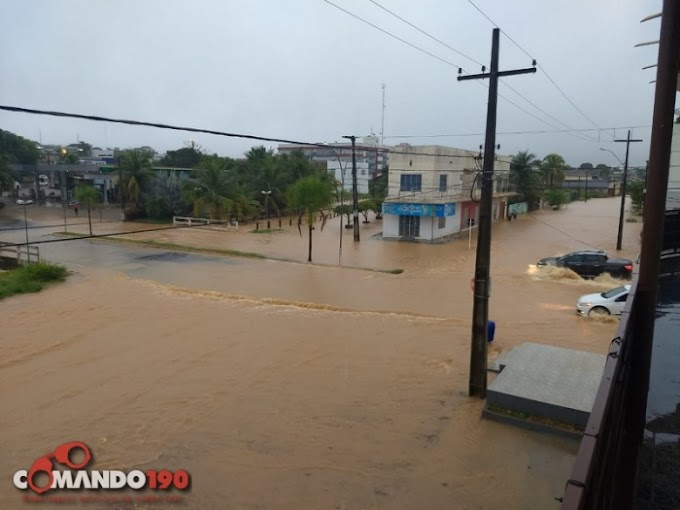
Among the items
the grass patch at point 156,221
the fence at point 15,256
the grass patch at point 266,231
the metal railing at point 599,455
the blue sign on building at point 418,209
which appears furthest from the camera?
the grass patch at point 156,221

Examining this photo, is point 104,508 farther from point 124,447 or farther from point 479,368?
point 479,368

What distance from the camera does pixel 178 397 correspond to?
33.1 feet

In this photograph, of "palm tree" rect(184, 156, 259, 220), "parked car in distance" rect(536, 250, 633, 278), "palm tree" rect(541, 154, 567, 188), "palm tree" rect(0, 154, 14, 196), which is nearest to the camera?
"parked car in distance" rect(536, 250, 633, 278)

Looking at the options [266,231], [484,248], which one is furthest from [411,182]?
[484,248]

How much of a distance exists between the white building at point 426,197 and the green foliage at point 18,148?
54.2 m

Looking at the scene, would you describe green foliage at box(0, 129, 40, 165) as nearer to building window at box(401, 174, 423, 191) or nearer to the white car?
building window at box(401, 174, 423, 191)

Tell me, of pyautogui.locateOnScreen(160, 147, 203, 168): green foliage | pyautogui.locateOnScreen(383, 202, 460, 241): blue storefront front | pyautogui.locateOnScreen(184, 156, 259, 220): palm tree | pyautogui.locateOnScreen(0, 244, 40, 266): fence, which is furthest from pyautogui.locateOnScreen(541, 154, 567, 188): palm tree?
pyautogui.locateOnScreen(0, 244, 40, 266): fence

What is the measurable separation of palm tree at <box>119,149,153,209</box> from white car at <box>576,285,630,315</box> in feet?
146

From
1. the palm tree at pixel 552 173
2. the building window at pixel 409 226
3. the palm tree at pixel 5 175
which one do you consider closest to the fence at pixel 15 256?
the building window at pixel 409 226

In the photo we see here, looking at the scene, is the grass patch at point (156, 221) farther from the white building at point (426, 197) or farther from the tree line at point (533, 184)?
the tree line at point (533, 184)

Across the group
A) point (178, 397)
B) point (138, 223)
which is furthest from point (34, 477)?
point (138, 223)

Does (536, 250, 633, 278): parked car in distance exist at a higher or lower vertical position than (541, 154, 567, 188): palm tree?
lower

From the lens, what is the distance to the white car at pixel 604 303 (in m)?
14.6

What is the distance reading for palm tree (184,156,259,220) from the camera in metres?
42.2
